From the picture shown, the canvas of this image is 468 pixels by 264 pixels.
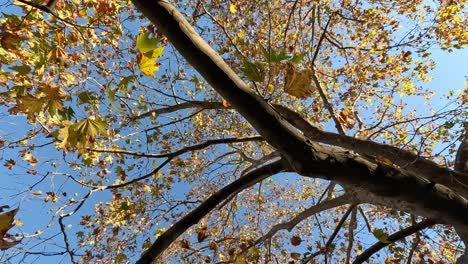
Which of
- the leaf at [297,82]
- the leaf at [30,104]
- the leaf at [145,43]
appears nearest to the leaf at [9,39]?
the leaf at [30,104]

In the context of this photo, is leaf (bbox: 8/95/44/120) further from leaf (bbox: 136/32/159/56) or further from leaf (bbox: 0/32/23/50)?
leaf (bbox: 136/32/159/56)

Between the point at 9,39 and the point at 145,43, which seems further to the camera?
the point at 9,39

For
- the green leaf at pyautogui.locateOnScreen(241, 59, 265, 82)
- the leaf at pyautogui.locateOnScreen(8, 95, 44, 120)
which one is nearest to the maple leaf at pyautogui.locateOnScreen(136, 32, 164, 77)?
the green leaf at pyautogui.locateOnScreen(241, 59, 265, 82)

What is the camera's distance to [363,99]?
773cm

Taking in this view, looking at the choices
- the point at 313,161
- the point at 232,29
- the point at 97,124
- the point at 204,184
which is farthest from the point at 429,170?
the point at 204,184

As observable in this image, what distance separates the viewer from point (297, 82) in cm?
165

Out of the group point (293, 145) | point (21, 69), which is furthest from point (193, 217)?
point (21, 69)

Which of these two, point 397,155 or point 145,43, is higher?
point 145,43

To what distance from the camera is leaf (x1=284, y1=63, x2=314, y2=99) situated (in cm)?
162

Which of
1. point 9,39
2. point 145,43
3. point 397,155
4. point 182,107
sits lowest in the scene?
point 397,155

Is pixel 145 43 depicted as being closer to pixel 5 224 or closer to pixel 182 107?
pixel 5 224

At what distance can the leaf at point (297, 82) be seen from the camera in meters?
1.62

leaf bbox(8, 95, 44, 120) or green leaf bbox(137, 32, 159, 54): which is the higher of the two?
leaf bbox(8, 95, 44, 120)

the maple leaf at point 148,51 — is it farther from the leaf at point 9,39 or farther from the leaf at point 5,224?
the leaf at point 9,39
